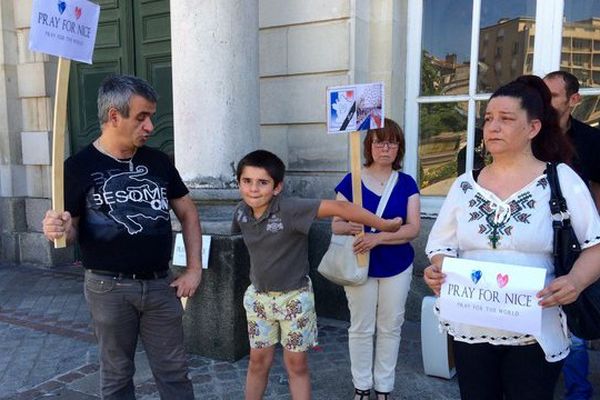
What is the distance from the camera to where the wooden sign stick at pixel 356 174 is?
297 centimetres

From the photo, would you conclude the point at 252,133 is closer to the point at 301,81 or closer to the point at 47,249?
the point at 301,81

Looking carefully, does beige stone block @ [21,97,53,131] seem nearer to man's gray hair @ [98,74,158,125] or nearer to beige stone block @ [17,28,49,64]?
beige stone block @ [17,28,49,64]

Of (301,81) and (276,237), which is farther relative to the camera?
(301,81)

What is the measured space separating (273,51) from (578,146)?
10.1 feet

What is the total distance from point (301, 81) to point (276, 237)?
8.49 feet

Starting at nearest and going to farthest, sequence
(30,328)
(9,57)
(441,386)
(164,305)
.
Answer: (164,305)
(441,386)
(30,328)
(9,57)

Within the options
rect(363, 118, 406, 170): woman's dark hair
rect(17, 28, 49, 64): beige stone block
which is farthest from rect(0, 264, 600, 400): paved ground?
rect(17, 28, 49, 64): beige stone block

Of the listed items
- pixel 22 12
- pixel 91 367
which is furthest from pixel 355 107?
pixel 22 12

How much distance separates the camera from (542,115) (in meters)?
2.01

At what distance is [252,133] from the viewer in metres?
4.30

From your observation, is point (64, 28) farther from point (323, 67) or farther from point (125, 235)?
point (323, 67)

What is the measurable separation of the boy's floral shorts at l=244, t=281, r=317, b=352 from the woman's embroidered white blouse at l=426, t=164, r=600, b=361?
958mm

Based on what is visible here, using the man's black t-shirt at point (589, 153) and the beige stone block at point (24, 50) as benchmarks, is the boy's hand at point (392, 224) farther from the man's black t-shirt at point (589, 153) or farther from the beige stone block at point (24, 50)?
the beige stone block at point (24, 50)

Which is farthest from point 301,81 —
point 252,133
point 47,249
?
point 47,249
